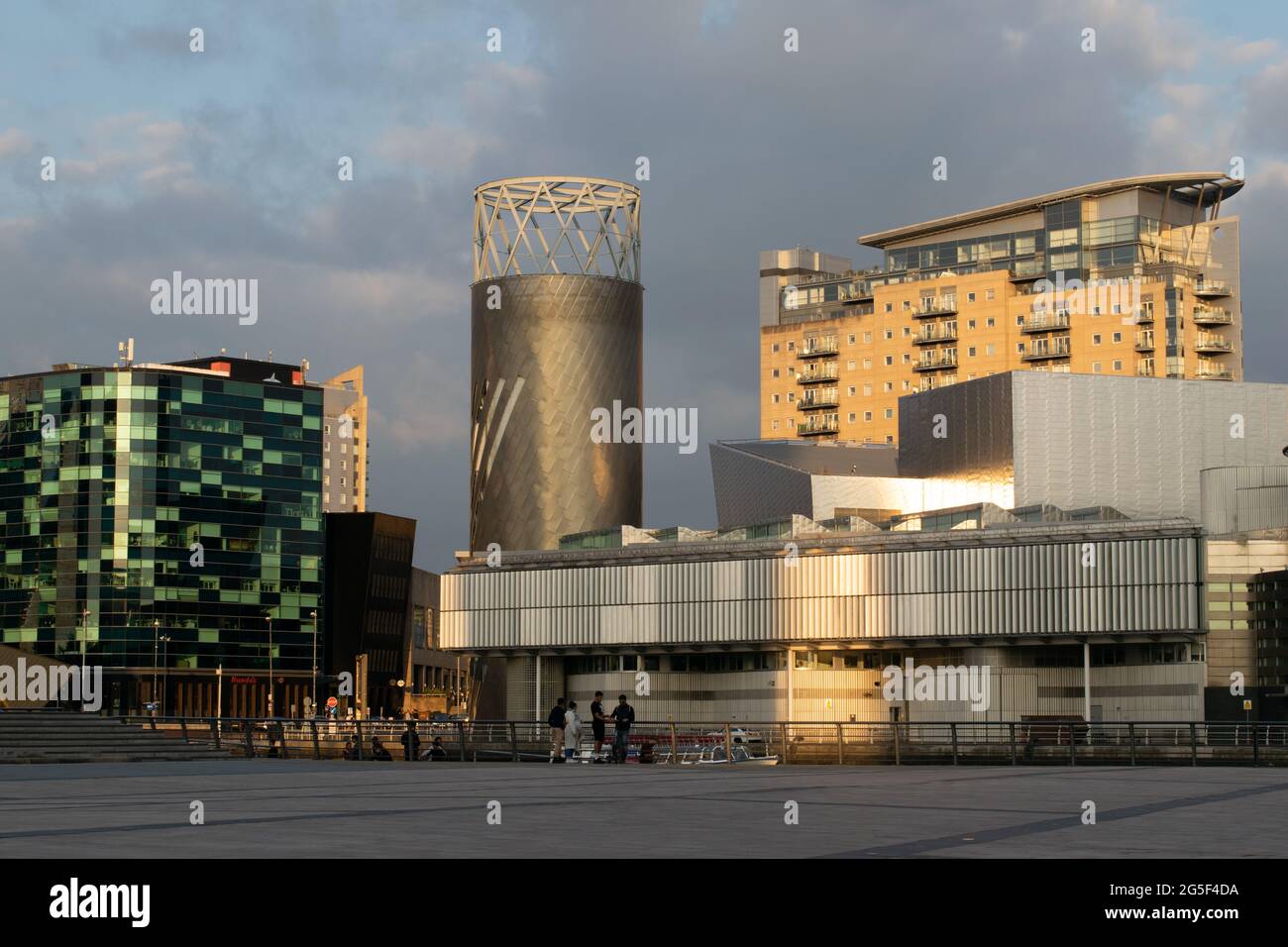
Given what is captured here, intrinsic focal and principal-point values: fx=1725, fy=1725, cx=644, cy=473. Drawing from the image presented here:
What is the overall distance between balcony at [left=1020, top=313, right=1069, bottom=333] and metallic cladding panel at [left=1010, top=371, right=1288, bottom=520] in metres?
54.6

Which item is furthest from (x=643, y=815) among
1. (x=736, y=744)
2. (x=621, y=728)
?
(x=736, y=744)

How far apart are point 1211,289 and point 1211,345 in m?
6.51

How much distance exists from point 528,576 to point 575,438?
2944 centimetres

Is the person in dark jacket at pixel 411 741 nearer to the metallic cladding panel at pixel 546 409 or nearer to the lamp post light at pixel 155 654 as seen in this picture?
the metallic cladding panel at pixel 546 409

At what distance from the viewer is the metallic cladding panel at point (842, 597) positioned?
116812mm

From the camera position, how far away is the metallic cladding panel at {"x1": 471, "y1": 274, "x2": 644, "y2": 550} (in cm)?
16862

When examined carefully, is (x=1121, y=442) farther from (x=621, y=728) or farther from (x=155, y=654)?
Result: (x=155, y=654)

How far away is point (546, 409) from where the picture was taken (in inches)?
6673

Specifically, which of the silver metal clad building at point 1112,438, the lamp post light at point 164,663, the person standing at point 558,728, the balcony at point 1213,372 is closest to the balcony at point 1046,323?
the balcony at point 1213,372

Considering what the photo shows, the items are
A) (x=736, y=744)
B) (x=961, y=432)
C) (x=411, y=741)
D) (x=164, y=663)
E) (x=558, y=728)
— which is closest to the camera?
(x=558, y=728)
